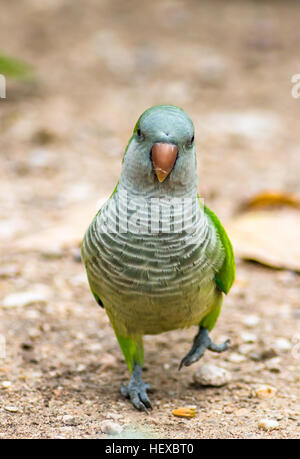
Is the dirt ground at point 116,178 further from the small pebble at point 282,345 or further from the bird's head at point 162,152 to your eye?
the bird's head at point 162,152

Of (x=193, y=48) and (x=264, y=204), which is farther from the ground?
(x=193, y=48)

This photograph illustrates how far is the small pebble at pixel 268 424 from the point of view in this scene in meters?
3.33

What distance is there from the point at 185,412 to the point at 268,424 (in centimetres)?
44

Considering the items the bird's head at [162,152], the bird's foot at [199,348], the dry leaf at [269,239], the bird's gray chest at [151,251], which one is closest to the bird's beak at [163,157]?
the bird's head at [162,152]

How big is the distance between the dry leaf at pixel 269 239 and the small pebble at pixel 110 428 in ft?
7.35

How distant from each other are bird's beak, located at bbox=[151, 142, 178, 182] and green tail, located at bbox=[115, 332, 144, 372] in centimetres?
98

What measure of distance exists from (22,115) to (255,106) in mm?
2820

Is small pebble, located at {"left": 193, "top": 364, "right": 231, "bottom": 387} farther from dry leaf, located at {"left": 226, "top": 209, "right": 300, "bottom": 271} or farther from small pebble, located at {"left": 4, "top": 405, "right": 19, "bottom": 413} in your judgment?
dry leaf, located at {"left": 226, "top": 209, "right": 300, "bottom": 271}

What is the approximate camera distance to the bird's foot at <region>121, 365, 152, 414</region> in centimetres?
361

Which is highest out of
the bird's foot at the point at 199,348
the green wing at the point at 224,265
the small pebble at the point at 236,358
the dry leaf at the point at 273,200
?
the green wing at the point at 224,265

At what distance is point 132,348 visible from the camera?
3713 mm
